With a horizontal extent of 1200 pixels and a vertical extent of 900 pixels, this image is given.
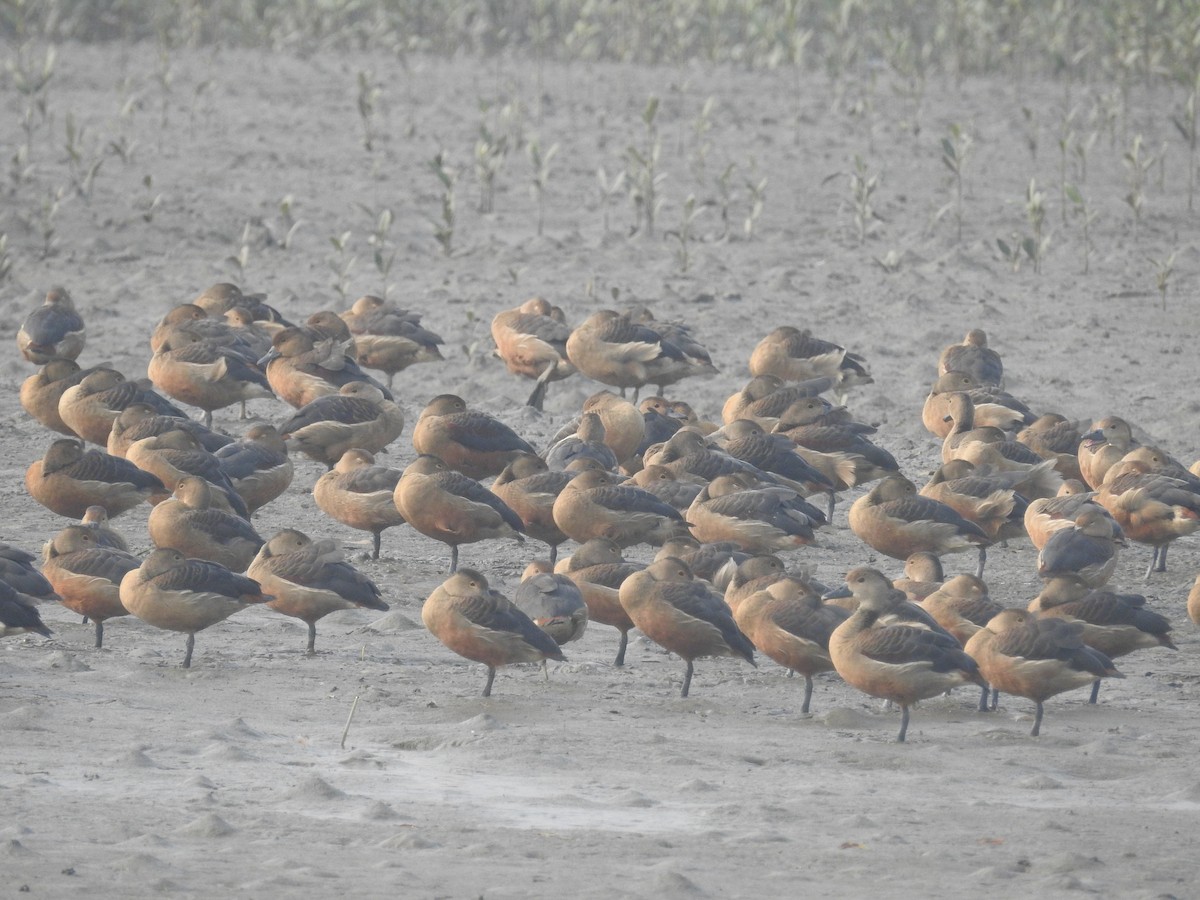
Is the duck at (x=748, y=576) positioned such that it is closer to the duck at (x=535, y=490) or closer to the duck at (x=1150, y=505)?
the duck at (x=535, y=490)

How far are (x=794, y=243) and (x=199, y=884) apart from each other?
13585 mm

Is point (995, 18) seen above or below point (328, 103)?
above

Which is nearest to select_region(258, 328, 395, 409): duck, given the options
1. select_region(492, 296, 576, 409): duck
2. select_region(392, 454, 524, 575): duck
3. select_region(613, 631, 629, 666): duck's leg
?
select_region(492, 296, 576, 409): duck

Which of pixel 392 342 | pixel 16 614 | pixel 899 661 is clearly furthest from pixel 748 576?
pixel 392 342

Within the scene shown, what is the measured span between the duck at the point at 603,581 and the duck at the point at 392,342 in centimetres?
508

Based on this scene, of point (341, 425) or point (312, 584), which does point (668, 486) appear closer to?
point (341, 425)

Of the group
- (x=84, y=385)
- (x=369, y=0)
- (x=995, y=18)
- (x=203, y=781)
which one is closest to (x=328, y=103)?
(x=369, y=0)

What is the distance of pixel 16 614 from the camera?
8.93 meters

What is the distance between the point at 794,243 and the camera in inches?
752

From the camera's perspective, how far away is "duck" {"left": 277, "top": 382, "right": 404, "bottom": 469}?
12828mm

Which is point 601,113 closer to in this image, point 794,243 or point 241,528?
point 794,243

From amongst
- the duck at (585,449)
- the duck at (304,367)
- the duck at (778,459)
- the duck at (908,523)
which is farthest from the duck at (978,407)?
the duck at (304,367)

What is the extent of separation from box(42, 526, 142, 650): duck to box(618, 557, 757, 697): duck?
2446mm

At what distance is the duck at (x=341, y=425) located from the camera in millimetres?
12828
